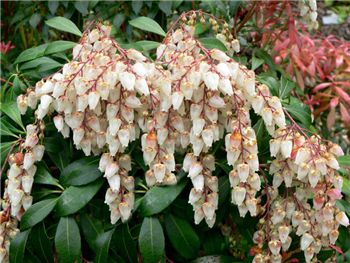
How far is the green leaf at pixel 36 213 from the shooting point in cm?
177

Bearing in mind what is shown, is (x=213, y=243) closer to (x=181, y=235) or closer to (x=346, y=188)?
(x=181, y=235)

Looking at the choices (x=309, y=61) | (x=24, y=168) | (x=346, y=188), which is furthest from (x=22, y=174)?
(x=309, y=61)

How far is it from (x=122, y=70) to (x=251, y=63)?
97 cm

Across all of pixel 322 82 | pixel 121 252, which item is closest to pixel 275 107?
pixel 121 252

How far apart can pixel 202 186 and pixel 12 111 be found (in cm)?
68

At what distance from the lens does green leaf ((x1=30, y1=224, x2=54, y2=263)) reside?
183 cm

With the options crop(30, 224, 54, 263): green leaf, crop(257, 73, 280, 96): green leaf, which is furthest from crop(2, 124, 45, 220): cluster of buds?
crop(257, 73, 280, 96): green leaf

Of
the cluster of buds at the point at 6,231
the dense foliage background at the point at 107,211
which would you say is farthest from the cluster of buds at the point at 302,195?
the cluster of buds at the point at 6,231

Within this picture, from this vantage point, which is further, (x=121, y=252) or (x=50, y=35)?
(x=50, y=35)

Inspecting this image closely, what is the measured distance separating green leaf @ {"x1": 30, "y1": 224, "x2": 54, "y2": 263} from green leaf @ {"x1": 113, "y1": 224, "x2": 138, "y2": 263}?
195mm

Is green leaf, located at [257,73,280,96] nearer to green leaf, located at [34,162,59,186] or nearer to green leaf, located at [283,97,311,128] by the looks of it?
green leaf, located at [283,97,311,128]

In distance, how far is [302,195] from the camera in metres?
1.68

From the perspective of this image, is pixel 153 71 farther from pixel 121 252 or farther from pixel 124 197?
pixel 121 252

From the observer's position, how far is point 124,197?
64.5 inches
